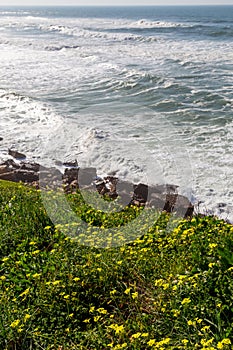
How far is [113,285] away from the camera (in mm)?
5844

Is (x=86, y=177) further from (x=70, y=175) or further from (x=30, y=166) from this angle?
(x=30, y=166)

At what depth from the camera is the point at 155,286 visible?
18.7 ft

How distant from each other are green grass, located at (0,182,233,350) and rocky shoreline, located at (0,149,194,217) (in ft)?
5.83

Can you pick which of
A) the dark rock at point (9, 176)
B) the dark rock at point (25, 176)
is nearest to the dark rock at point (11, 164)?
the dark rock at point (25, 176)

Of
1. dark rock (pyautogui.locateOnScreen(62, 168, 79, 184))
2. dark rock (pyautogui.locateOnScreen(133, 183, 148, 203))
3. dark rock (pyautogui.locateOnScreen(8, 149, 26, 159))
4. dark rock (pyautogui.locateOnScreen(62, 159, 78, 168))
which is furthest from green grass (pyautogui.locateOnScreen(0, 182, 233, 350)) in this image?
dark rock (pyautogui.locateOnScreen(8, 149, 26, 159))

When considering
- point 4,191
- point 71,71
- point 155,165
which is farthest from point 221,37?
point 4,191

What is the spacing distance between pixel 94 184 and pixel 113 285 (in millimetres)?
4822

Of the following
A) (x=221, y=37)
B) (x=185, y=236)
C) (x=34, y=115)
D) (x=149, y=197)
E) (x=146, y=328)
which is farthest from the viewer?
(x=221, y=37)

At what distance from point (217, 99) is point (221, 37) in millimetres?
29172

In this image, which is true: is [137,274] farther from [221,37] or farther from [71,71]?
[221,37]

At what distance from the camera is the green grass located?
485 cm

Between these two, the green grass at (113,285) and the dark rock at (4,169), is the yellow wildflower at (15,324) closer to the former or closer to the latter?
the green grass at (113,285)

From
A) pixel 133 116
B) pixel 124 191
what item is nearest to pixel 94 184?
pixel 124 191

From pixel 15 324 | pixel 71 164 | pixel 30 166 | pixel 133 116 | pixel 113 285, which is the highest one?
pixel 15 324
